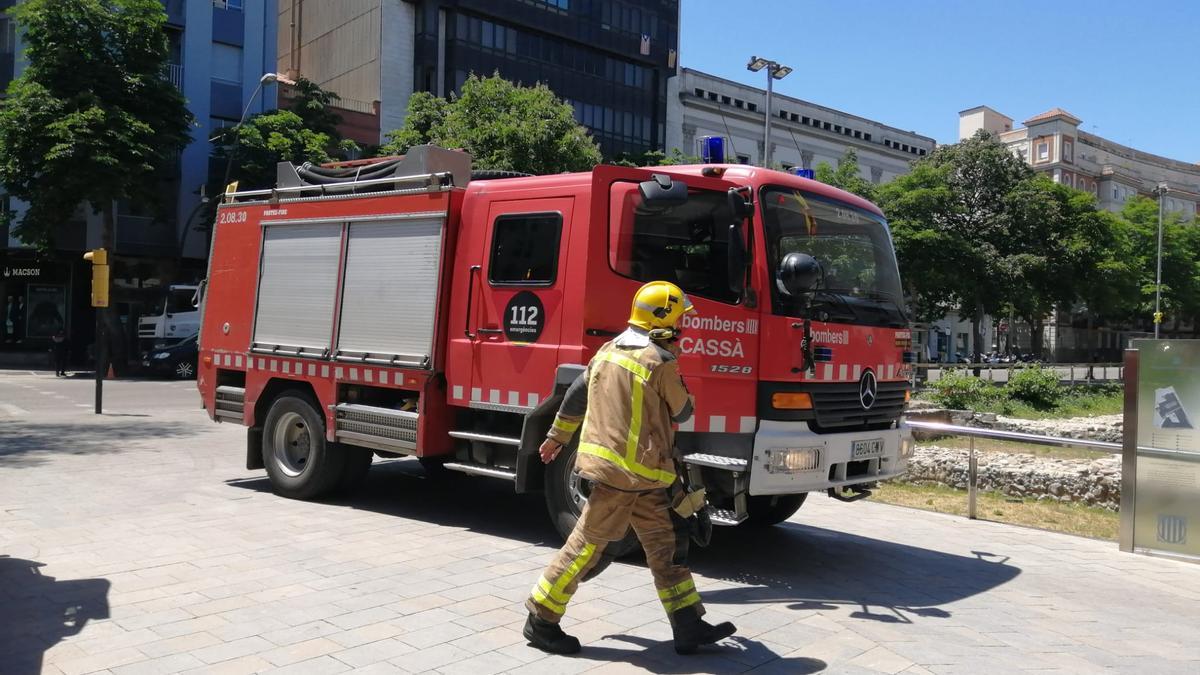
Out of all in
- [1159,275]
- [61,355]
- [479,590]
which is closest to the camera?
[479,590]

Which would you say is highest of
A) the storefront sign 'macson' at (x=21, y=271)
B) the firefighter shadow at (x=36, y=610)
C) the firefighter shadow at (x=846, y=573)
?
the storefront sign 'macson' at (x=21, y=271)

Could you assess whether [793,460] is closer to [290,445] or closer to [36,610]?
[36,610]

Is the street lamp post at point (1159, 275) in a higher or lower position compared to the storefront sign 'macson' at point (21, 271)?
higher

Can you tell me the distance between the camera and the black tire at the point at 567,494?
6.49 m

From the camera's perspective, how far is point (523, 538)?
737 centimetres

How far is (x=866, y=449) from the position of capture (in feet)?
21.5

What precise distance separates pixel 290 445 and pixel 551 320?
143 inches

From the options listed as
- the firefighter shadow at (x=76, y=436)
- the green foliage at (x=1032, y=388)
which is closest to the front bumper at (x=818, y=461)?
the firefighter shadow at (x=76, y=436)

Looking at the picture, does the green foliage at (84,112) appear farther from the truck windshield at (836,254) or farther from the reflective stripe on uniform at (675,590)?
the reflective stripe on uniform at (675,590)

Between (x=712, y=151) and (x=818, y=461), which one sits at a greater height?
(x=712, y=151)

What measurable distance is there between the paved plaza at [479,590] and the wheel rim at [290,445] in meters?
0.39

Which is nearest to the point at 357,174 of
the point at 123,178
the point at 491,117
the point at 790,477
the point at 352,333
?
the point at 352,333

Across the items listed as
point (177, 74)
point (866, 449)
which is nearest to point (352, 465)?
point (866, 449)

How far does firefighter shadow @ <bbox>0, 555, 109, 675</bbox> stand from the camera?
453cm
